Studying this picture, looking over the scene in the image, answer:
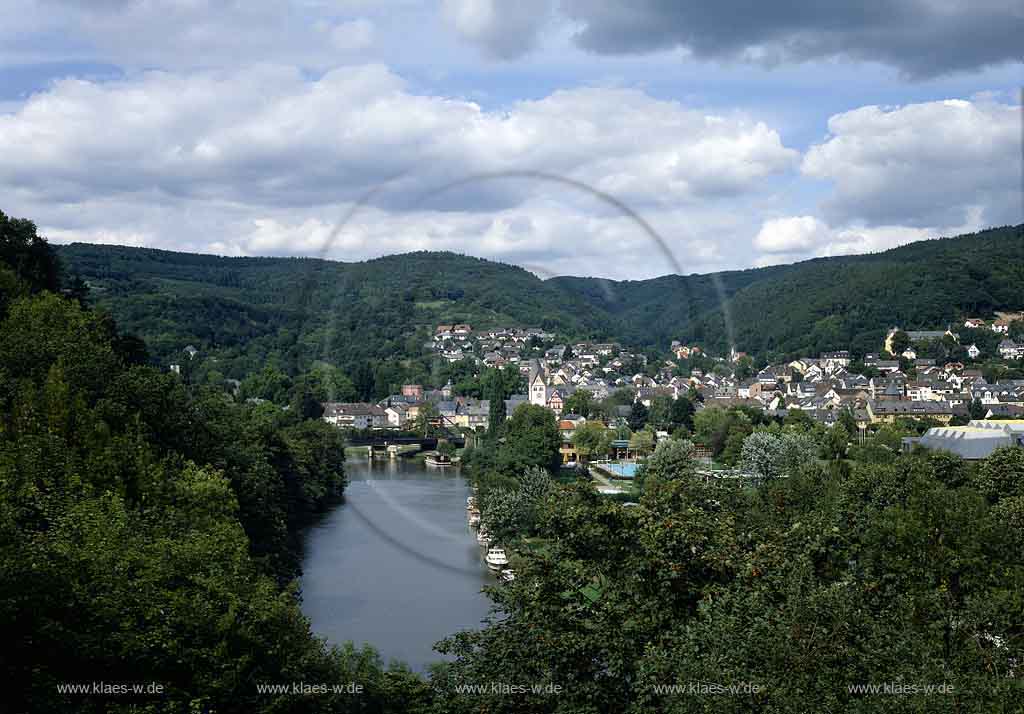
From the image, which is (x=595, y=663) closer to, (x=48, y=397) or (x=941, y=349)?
(x=48, y=397)

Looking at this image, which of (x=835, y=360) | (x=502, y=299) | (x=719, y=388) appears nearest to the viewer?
(x=502, y=299)

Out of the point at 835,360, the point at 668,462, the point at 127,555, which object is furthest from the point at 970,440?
the point at 835,360

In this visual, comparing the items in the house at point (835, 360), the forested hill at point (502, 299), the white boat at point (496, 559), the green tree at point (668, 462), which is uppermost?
the forested hill at point (502, 299)

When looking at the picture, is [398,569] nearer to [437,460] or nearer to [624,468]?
[437,460]

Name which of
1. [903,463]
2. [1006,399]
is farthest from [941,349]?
[903,463]

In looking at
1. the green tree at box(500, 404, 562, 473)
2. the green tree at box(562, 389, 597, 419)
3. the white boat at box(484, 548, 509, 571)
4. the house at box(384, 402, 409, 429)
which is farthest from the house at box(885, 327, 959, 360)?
the white boat at box(484, 548, 509, 571)

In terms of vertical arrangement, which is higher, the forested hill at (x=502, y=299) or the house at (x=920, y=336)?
the forested hill at (x=502, y=299)

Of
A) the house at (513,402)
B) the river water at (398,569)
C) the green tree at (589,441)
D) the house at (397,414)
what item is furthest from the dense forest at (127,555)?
the green tree at (589,441)

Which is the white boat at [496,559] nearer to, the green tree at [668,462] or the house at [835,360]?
the green tree at [668,462]
